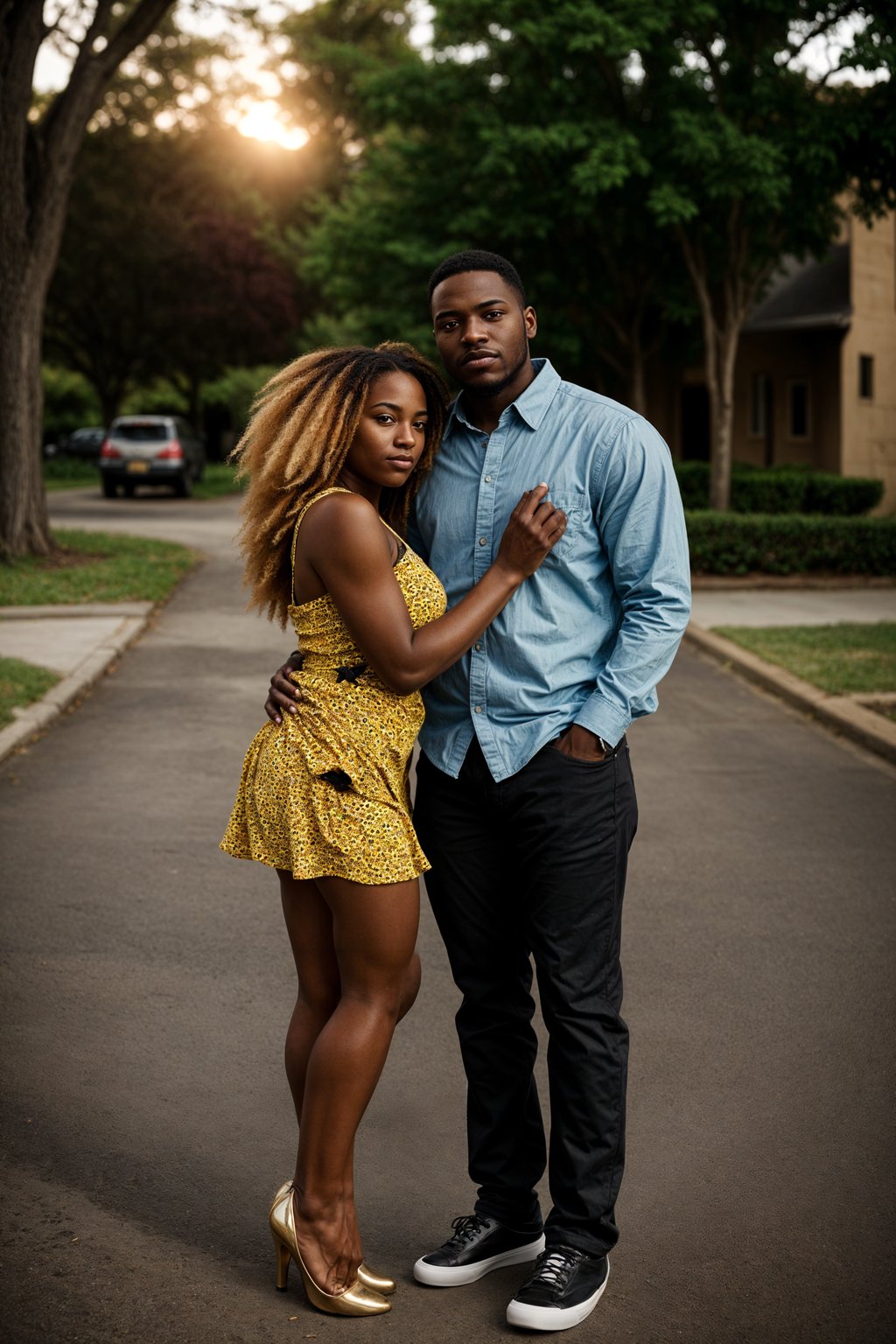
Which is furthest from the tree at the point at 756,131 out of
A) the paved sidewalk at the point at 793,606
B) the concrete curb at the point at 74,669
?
the concrete curb at the point at 74,669

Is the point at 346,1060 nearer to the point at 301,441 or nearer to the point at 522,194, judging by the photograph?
the point at 301,441

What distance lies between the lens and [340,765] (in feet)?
9.81

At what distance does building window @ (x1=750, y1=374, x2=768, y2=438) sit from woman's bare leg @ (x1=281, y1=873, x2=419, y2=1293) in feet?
94.0

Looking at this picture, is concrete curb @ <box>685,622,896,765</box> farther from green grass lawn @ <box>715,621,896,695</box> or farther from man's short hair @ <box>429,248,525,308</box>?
man's short hair @ <box>429,248,525,308</box>

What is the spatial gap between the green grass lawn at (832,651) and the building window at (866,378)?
15.6 meters

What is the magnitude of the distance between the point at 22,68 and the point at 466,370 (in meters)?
15.5

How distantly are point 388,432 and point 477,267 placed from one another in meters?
0.42

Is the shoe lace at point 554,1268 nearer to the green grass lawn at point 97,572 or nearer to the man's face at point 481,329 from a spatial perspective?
the man's face at point 481,329

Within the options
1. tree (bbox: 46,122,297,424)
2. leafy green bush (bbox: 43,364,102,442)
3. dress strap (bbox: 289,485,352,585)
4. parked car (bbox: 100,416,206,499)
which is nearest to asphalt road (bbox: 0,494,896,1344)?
dress strap (bbox: 289,485,352,585)

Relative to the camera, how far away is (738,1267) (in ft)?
10.3

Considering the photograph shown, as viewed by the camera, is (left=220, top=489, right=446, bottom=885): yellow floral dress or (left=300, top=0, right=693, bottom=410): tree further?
(left=300, top=0, right=693, bottom=410): tree

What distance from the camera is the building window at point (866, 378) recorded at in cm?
2819

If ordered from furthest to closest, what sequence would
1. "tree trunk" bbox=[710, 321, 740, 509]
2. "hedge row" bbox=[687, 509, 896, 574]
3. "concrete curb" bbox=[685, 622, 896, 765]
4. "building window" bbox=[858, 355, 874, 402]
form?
"building window" bbox=[858, 355, 874, 402], "tree trunk" bbox=[710, 321, 740, 509], "hedge row" bbox=[687, 509, 896, 574], "concrete curb" bbox=[685, 622, 896, 765]

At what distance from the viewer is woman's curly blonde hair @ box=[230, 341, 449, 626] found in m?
3.01
